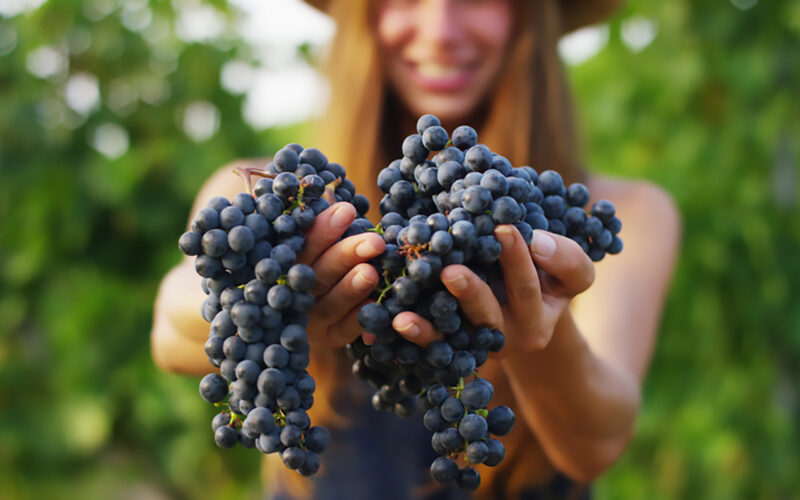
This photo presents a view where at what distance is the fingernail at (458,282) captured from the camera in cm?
78

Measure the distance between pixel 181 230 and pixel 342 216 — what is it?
213 centimetres

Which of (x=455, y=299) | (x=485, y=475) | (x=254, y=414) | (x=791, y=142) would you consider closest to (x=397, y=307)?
(x=455, y=299)

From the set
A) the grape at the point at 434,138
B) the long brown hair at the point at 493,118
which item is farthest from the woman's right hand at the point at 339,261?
the long brown hair at the point at 493,118

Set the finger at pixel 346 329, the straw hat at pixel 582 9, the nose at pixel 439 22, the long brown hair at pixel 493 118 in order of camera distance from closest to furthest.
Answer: the finger at pixel 346 329 → the nose at pixel 439 22 → the long brown hair at pixel 493 118 → the straw hat at pixel 582 9

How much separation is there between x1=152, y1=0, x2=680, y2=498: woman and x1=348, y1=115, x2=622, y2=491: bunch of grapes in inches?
12.4

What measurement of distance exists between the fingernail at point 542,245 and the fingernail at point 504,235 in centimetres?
7

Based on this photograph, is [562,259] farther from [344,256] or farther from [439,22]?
[439,22]

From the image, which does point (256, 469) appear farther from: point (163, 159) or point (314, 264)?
point (314, 264)

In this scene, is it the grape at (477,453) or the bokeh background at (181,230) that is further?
the bokeh background at (181,230)

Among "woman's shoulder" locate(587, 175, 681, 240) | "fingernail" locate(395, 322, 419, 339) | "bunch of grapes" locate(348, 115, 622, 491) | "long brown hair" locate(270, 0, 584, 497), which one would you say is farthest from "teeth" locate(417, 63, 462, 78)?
"fingernail" locate(395, 322, 419, 339)

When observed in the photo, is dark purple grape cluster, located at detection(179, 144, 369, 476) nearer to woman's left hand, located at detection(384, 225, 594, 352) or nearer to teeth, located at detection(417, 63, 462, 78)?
woman's left hand, located at detection(384, 225, 594, 352)

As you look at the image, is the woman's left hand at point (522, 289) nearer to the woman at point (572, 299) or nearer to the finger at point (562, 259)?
the finger at point (562, 259)

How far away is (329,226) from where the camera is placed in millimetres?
828

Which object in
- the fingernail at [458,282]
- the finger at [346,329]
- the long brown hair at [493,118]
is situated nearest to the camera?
the fingernail at [458,282]
